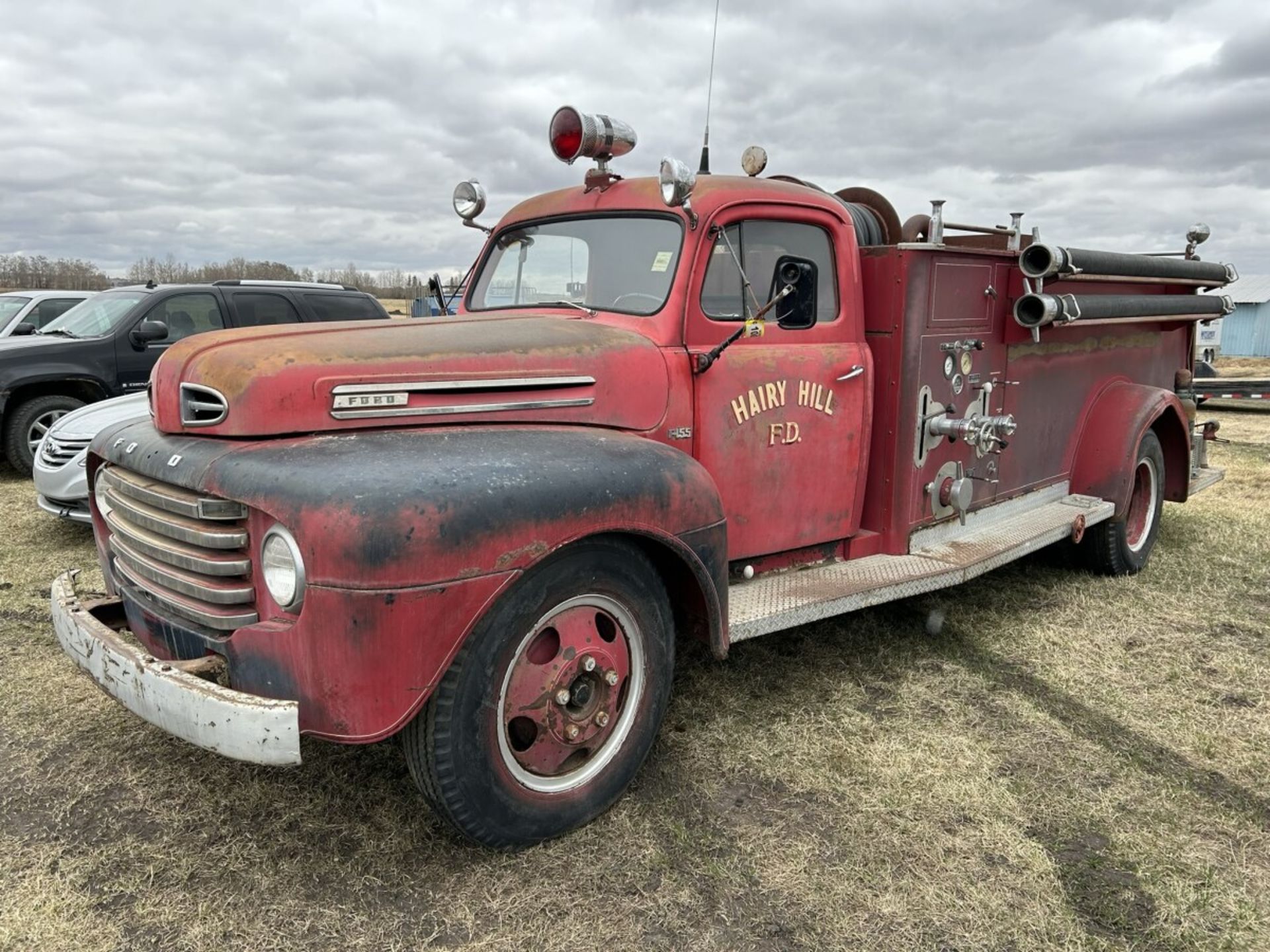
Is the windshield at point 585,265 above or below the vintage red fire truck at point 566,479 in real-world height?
above

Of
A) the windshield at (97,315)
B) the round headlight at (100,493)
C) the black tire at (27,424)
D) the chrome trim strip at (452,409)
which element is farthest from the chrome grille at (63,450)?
the chrome trim strip at (452,409)

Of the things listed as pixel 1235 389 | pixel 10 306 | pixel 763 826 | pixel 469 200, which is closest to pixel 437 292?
pixel 469 200

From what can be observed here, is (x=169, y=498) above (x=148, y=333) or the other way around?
the other way around

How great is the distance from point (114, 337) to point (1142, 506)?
8856mm

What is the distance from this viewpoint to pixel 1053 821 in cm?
307

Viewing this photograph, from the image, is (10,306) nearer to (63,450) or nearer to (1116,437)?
(63,450)

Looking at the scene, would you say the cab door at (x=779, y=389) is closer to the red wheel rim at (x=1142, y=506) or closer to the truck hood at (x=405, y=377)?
the truck hood at (x=405, y=377)

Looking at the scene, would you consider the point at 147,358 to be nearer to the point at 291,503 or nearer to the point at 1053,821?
the point at 291,503

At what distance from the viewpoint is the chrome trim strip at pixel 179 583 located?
255 centimetres

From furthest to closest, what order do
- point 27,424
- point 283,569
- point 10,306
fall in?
point 10,306 < point 27,424 < point 283,569

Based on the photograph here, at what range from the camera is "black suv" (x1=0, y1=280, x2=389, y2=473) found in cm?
838

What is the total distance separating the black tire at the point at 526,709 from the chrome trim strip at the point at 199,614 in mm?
551

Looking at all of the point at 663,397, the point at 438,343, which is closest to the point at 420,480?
the point at 438,343

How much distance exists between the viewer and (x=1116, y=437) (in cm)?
550
